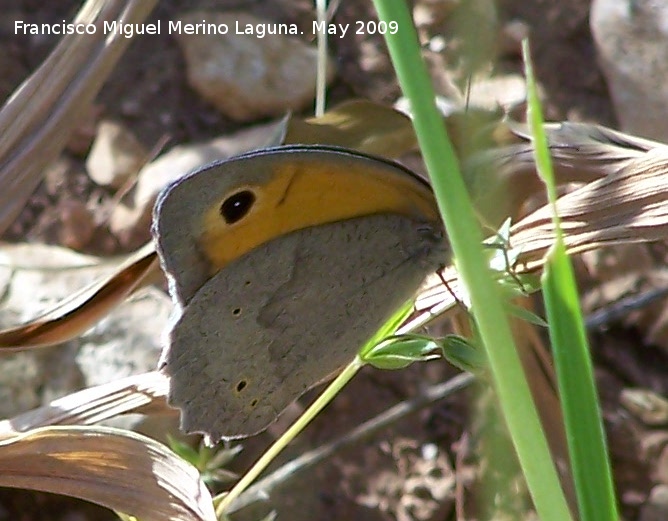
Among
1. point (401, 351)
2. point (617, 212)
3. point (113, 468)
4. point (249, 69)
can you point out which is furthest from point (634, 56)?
point (113, 468)

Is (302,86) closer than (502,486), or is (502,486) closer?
(502,486)

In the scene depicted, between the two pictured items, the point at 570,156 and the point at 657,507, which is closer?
the point at 570,156

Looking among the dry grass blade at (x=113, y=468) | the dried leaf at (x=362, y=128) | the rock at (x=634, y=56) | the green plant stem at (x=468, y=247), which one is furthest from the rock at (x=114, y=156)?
the green plant stem at (x=468, y=247)

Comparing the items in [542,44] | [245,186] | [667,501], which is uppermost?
[542,44]

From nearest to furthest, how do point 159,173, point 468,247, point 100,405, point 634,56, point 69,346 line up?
point 468,247 → point 100,405 → point 69,346 → point 159,173 → point 634,56

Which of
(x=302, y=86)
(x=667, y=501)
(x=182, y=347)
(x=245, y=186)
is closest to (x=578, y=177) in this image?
(x=245, y=186)

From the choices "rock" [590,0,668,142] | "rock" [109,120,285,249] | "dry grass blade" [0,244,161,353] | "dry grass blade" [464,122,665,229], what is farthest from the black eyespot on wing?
"rock" [590,0,668,142]

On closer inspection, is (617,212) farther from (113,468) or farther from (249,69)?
(249,69)

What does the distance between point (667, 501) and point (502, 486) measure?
4.74 ft

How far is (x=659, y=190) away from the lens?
3.23 ft

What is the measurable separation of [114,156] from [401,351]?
5.72 ft

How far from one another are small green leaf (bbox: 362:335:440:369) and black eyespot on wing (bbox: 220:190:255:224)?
0.28 metres

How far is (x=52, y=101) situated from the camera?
1.24m

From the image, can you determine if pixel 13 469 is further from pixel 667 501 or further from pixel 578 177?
pixel 667 501
